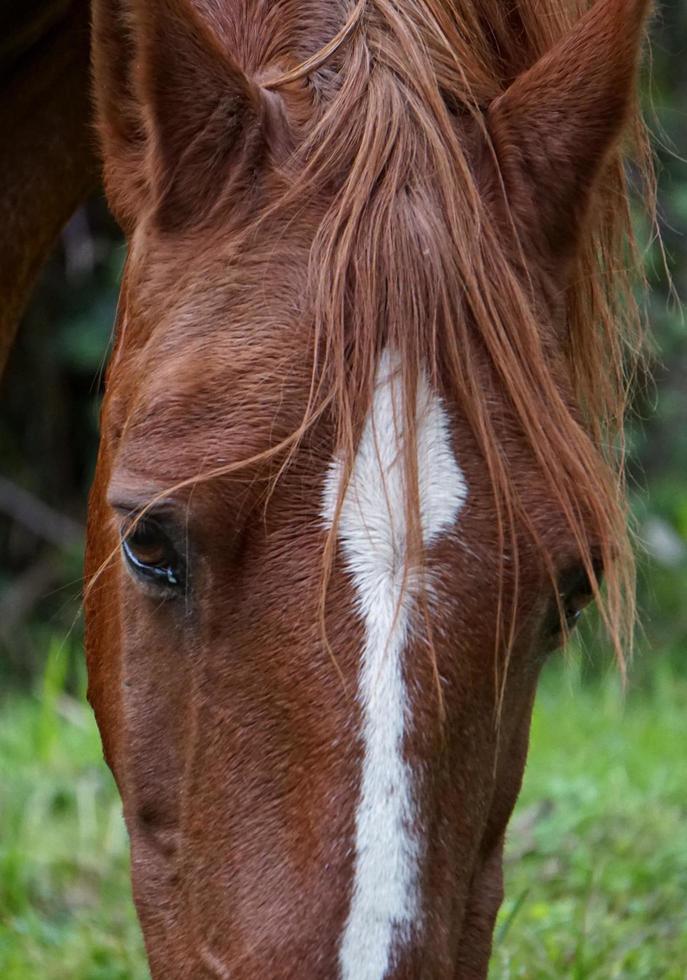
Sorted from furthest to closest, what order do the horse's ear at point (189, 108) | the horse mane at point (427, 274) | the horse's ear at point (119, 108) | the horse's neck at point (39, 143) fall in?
the horse's neck at point (39, 143), the horse's ear at point (119, 108), the horse's ear at point (189, 108), the horse mane at point (427, 274)

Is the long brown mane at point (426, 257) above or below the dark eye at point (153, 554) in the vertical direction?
above

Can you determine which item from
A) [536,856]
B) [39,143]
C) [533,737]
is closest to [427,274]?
[39,143]

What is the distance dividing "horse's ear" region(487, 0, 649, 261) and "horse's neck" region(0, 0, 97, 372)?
1124 mm

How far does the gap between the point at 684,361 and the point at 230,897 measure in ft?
19.6

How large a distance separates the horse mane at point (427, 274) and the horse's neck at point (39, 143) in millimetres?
975

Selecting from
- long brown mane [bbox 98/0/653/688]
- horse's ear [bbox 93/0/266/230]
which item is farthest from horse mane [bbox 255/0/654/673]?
horse's ear [bbox 93/0/266/230]

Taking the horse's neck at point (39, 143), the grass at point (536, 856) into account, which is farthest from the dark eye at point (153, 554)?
the horse's neck at point (39, 143)

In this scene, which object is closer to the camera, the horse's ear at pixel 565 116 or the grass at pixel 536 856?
the horse's ear at pixel 565 116

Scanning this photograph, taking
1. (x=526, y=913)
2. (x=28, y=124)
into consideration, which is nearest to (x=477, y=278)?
(x=28, y=124)

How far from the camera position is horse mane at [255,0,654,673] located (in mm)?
1621

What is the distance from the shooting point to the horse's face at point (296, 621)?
4.90 ft

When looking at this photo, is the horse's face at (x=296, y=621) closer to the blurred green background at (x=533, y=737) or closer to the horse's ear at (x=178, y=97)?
the horse's ear at (x=178, y=97)

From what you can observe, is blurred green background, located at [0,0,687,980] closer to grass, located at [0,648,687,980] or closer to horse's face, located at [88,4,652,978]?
grass, located at [0,648,687,980]

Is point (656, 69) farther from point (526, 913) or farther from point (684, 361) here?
point (526, 913)
